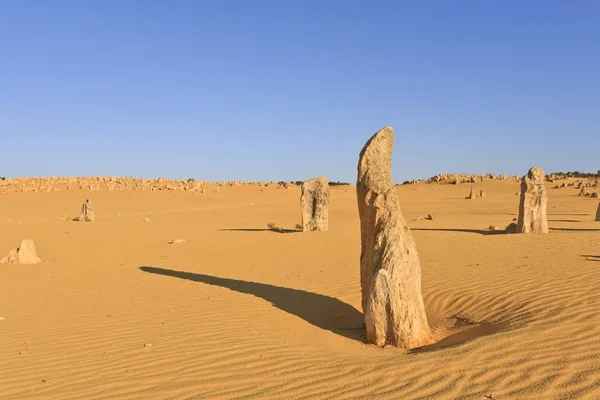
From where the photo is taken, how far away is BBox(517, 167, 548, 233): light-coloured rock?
15.5m

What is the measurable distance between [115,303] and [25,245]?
6058 millimetres

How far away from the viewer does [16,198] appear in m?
38.2

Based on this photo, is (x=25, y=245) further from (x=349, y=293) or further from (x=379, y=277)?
(x=379, y=277)

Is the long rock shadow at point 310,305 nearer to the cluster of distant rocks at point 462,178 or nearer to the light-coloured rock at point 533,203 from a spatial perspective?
the light-coloured rock at point 533,203

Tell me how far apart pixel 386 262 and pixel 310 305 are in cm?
233

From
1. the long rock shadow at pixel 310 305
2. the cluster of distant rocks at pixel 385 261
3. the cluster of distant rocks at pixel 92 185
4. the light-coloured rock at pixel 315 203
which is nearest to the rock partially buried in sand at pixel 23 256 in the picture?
the long rock shadow at pixel 310 305

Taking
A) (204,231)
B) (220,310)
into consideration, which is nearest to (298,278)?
(220,310)

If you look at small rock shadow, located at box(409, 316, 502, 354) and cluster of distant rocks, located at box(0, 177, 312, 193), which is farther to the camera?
cluster of distant rocks, located at box(0, 177, 312, 193)

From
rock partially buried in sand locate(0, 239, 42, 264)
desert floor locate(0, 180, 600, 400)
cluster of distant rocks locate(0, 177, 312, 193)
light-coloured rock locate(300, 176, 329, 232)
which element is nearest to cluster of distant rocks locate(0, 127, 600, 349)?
desert floor locate(0, 180, 600, 400)

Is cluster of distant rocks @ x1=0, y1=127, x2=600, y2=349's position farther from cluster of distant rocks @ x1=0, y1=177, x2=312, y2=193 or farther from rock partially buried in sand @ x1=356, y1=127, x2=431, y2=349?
cluster of distant rocks @ x1=0, y1=177, x2=312, y2=193

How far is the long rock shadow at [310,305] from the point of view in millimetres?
7371

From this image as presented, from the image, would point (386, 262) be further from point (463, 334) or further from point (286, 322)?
point (286, 322)

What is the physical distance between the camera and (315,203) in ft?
62.4

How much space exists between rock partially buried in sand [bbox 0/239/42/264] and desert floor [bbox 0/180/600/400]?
A: 61cm
